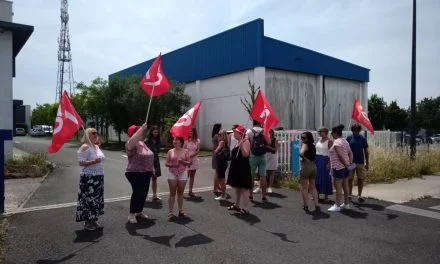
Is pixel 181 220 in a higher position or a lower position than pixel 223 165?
lower

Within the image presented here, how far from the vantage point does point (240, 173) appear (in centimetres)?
757

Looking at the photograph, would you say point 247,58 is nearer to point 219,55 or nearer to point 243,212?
point 219,55

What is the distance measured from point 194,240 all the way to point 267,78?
20.5 metres

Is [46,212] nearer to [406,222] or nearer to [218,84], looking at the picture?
[406,222]

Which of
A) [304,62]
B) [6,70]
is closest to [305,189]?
[6,70]

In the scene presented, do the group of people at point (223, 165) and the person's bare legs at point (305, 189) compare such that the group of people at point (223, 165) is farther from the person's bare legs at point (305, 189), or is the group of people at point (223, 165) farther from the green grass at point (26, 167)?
the green grass at point (26, 167)

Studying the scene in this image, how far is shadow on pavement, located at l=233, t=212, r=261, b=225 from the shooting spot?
708 centimetres

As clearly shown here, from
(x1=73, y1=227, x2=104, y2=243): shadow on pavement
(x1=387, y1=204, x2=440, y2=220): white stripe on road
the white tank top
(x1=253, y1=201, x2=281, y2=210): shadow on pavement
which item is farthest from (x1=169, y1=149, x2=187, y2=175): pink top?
(x1=387, y1=204, x2=440, y2=220): white stripe on road

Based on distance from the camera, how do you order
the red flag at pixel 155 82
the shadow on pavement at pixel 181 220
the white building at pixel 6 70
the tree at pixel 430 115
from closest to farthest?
the shadow on pavement at pixel 181 220 < the red flag at pixel 155 82 < the white building at pixel 6 70 < the tree at pixel 430 115

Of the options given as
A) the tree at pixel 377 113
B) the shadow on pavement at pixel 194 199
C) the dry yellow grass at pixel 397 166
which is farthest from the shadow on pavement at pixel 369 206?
the tree at pixel 377 113

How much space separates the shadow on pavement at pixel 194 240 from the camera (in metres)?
5.77

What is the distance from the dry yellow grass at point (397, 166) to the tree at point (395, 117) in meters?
37.8

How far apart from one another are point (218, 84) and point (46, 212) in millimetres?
21897

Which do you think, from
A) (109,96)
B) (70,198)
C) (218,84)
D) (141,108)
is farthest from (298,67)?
(70,198)
